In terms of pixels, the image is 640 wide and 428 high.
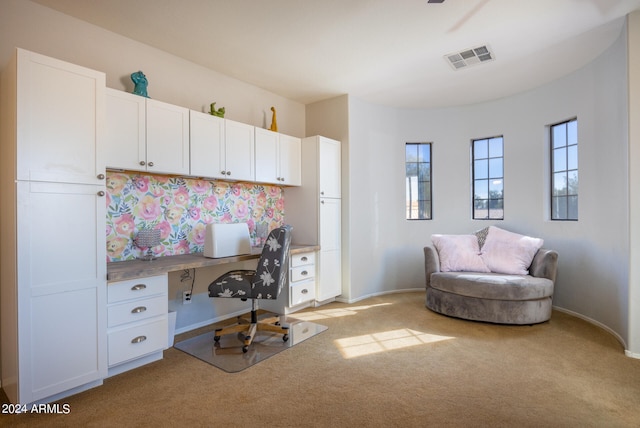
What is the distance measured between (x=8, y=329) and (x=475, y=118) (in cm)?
521

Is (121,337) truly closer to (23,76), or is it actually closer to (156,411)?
(156,411)

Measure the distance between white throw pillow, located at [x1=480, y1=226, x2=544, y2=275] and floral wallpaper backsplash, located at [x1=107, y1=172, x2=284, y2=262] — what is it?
2592mm

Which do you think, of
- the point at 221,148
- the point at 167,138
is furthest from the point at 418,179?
the point at 167,138

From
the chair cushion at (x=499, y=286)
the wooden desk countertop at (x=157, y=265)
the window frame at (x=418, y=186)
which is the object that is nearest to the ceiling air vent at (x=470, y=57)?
the window frame at (x=418, y=186)

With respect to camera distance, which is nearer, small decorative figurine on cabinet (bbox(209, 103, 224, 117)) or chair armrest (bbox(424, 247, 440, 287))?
small decorative figurine on cabinet (bbox(209, 103, 224, 117))

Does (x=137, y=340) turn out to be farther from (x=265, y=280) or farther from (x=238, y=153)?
(x=238, y=153)

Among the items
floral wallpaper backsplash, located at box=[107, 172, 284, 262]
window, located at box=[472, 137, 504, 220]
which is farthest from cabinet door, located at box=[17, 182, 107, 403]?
window, located at box=[472, 137, 504, 220]

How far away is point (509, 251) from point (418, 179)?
5.44 ft

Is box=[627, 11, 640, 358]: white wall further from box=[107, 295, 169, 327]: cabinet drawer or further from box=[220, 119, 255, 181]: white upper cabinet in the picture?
box=[107, 295, 169, 327]: cabinet drawer

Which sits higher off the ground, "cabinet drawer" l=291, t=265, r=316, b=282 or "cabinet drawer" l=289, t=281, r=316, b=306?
"cabinet drawer" l=291, t=265, r=316, b=282

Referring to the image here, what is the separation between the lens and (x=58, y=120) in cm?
205

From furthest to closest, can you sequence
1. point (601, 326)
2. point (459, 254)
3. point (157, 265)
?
point (459, 254) < point (601, 326) < point (157, 265)

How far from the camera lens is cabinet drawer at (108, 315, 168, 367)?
2281 mm

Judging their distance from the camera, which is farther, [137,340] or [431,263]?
[431,263]
